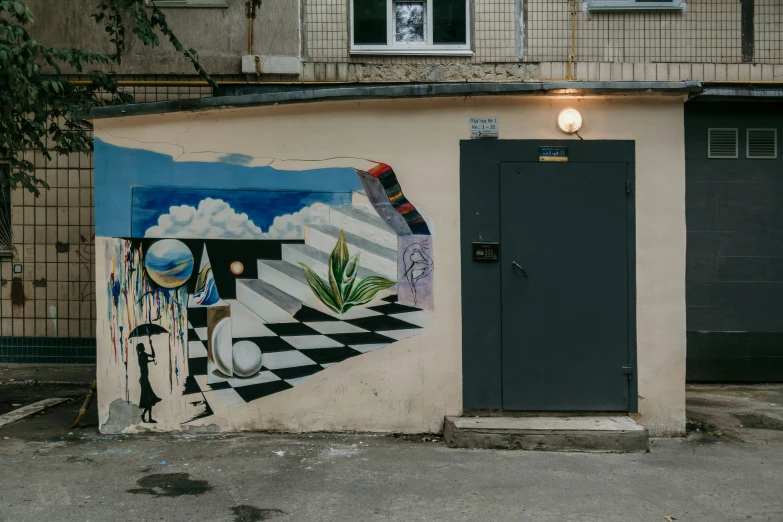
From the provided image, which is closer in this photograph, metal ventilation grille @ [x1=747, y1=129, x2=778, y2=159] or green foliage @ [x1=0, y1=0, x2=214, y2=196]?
green foliage @ [x1=0, y1=0, x2=214, y2=196]

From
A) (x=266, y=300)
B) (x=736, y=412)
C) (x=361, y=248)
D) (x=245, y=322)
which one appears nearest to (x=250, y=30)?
(x=361, y=248)

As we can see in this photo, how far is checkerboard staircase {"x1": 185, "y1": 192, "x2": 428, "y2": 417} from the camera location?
6.26 metres

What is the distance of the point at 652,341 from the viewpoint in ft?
20.6

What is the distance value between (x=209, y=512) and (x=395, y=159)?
10.6ft

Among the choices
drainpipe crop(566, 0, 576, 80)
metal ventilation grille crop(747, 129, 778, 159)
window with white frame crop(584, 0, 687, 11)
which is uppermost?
window with white frame crop(584, 0, 687, 11)

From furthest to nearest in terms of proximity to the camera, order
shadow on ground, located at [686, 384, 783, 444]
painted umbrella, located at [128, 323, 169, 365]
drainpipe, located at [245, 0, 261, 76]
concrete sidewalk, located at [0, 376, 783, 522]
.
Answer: drainpipe, located at [245, 0, 261, 76], shadow on ground, located at [686, 384, 783, 444], painted umbrella, located at [128, 323, 169, 365], concrete sidewalk, located at [0, 376, 783, 522]

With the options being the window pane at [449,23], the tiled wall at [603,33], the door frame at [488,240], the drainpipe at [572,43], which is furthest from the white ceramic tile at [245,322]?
the drainpipe at [572,43]

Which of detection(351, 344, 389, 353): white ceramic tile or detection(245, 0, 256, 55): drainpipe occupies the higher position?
detection(245, 0, 256, 55): drainpipe

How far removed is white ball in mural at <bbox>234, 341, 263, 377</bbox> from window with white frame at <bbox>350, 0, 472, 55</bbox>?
4560 millimetres

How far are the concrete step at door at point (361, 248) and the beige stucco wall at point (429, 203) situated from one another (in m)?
0.42

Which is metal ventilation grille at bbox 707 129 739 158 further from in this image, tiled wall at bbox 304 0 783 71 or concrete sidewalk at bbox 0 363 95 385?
concrete sidewalk at bbox 0 363 95 385

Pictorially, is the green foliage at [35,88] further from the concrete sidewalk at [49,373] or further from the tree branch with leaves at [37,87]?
the concrete sidewalk at [49,373]

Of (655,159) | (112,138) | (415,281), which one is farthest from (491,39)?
(112,138)

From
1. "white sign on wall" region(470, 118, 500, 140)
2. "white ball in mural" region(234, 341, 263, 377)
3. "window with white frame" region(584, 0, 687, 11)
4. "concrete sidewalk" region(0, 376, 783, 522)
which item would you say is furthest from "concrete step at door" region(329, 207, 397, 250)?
"window with white frame" region(584, 0, 687, 11)
